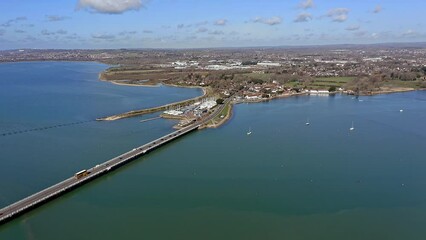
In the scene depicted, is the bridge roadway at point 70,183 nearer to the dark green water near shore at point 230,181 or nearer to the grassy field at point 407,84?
the dark green water near shore at point 230,181

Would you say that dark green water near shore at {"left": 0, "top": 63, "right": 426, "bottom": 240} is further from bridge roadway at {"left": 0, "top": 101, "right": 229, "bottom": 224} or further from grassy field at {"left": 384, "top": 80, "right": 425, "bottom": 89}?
grassy field at {"left": 384, "top": 80, "right": 425, "bottom": 89}

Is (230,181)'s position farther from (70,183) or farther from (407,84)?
(407,84)

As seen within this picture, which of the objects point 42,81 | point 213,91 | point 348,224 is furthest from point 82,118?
point 42,81

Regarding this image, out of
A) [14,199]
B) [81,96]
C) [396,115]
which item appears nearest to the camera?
[14,199]

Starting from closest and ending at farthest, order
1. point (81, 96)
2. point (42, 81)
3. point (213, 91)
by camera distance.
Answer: point (81, 96)
point (213, 91)
point (42, 81)

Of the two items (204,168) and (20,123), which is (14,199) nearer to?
(204,168)

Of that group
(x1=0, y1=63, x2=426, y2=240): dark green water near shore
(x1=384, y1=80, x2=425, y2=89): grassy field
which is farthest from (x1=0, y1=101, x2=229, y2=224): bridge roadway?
(x1=384, y1=80, x2=425, y2=89): grassy field

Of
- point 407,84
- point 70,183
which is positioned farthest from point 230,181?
point 407,84
